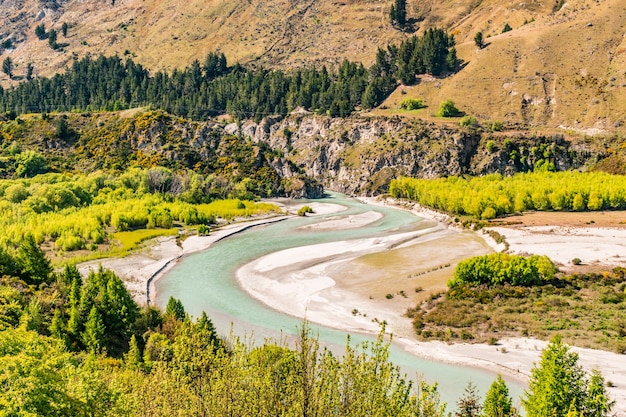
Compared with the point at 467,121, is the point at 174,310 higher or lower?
lower

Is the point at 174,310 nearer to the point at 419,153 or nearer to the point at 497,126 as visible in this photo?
the point at 419,153

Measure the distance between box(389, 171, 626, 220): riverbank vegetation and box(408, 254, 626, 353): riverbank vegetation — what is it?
5269 cm

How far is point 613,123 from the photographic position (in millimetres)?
159750

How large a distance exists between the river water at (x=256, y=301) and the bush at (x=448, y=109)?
83.1m

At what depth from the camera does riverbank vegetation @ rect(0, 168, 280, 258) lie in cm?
7669

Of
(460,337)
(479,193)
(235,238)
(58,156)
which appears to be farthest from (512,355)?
(58,156)

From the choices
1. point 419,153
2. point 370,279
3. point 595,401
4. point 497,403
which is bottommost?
point 370,279

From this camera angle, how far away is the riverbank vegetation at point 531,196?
110 m

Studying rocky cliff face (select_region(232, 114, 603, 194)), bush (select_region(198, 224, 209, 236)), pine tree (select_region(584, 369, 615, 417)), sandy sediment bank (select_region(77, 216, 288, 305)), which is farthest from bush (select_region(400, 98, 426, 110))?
pine tree (select_region(584, 369, 615, 417))

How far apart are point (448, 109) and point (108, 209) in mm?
135576

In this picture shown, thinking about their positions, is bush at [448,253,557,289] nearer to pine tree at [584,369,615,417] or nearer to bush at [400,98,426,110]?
pine tree at [584,369,615,417]

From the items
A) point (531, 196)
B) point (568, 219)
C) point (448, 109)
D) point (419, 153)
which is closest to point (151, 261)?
point (568, 219)

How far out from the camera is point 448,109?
7279 inches

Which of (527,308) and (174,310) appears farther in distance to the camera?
(527,308)
